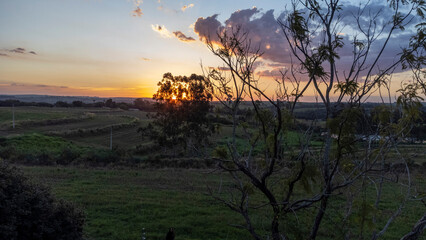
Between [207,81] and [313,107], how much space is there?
5.74 ft

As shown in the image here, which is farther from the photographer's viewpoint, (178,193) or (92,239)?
(178,193)

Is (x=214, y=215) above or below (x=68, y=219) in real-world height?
below

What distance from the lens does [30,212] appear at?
5672 mm

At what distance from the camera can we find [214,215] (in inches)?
455

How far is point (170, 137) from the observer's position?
33.7 m

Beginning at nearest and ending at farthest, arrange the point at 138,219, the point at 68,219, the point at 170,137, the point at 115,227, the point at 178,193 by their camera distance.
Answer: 1. the point at 68,219
2. the point at 115,227
3. the point at 138,219
4. the point at 178,193
5. the point at 170,137

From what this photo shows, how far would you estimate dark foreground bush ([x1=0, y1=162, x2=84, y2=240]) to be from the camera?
5367mm

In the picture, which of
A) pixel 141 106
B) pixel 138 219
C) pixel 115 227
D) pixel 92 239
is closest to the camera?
pixel 92 239

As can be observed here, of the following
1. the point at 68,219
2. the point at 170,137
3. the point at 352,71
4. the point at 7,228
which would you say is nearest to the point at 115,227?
the point at 68,219

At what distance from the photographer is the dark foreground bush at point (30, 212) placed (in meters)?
5.37

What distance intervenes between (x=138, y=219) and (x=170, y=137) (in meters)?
23.2

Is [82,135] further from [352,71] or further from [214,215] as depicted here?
[352,71]

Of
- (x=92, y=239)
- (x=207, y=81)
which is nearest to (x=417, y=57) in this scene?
(x=207, y=81)

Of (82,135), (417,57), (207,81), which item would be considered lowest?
(82,135)
